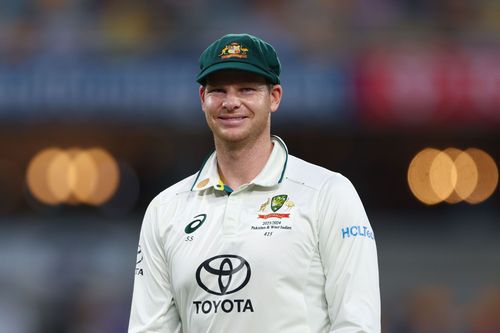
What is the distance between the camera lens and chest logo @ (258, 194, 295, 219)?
2889mm

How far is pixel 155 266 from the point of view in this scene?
3041mm

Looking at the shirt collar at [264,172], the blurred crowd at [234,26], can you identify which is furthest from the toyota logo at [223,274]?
the blurred crowd at [234,26]

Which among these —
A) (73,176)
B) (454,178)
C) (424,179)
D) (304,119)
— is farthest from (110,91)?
(424,179)

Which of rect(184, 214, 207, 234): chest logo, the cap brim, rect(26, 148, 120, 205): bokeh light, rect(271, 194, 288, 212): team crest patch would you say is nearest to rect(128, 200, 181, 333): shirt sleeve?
rect(184, 214, 207, 234): chest logo

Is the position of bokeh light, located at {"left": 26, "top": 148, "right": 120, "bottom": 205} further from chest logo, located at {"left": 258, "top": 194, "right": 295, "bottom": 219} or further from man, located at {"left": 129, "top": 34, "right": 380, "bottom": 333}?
chest logo, located at {"left": 258, "top": 194, "right": 295, "bottom": 219}

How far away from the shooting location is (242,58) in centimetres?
287

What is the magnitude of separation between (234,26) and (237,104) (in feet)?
33.9

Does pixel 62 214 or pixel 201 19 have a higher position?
pixel 201 19

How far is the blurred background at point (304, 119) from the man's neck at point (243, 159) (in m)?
8.52

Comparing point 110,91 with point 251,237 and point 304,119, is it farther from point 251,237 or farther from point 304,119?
point 251,237

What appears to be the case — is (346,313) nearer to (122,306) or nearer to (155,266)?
(155,266)

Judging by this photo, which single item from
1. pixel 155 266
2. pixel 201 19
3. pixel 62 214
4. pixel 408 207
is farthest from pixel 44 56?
pixel 155 266

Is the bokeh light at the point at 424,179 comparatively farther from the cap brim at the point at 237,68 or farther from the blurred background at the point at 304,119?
the cap brim at the point at 237,68

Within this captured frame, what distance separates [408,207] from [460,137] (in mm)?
1426
